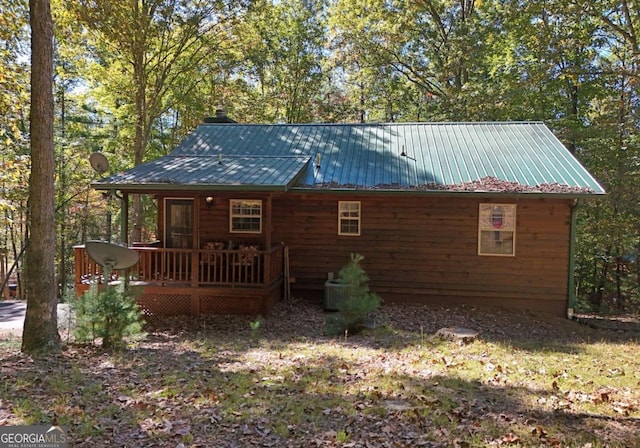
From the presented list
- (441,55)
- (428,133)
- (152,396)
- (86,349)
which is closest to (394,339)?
(152,396)

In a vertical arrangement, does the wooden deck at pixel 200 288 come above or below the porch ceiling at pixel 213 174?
below

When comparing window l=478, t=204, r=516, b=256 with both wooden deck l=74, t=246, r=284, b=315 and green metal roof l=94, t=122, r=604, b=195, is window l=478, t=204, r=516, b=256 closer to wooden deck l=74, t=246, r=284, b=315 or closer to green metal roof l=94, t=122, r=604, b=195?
green metal roof l=94, t=122, r=604, b=195

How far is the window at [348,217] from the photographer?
1116 cm

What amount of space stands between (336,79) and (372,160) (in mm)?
14645

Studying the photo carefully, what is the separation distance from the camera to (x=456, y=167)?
36.5ft

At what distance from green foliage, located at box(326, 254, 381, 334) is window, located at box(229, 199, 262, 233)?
407 cm

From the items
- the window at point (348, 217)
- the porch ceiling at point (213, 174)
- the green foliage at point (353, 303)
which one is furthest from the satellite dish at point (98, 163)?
the green foliage at point (353, 303)

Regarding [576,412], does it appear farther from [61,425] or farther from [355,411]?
[61,425]

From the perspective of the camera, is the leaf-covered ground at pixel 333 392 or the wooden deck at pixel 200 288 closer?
the leaf-covered ground at pixel 333 392

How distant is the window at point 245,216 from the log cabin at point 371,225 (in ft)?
0.09

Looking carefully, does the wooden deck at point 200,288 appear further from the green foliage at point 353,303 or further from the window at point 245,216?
the green foliage at point 353,303

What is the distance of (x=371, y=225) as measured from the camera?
11.1 metres

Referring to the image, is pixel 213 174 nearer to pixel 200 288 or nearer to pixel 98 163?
pixel 200 288

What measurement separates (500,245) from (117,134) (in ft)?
64.2
